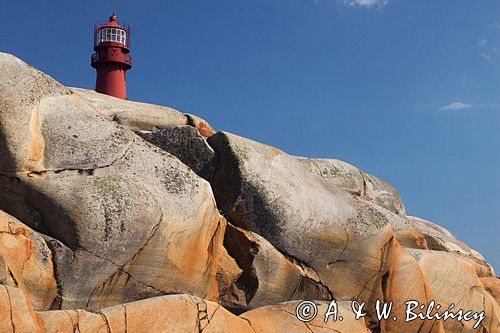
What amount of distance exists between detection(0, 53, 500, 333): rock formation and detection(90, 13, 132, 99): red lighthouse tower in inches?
1122

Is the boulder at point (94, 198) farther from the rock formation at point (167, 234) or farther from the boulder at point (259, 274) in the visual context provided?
the boulder at point (259, 274)

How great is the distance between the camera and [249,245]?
15.4 meters

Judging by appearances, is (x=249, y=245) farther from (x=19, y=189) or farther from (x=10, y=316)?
(x=10, y=316)

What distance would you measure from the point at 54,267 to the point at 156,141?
204 inches

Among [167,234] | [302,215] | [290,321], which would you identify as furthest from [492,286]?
[167,234]

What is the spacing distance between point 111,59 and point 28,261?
114 feet

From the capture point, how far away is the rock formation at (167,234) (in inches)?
492

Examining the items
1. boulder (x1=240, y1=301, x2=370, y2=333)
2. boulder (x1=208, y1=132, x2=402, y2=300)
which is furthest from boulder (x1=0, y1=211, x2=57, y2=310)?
boulder (x1=208, y1=132, x2=402, y2=300)

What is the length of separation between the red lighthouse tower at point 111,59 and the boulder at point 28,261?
32744 mm

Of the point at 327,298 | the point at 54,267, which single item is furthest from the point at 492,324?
the point at 54,267

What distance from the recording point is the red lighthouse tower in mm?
45125

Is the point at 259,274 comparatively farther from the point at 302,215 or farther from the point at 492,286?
the point at 492,286

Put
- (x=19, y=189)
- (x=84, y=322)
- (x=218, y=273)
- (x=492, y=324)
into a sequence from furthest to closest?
(x=492, y=324) → (x=218, y=273) → (x=19, y=189) → (x=84, y=322)

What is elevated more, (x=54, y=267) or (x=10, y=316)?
(x=54, y=267)
